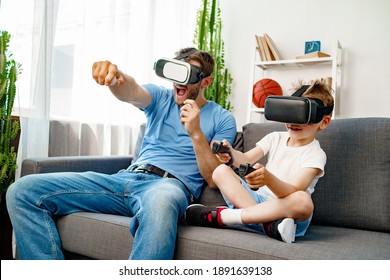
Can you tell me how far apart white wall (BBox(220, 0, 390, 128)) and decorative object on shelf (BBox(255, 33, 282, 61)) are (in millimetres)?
174

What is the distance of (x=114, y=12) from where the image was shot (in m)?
2.60

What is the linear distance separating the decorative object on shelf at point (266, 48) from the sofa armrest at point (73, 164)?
2050mm

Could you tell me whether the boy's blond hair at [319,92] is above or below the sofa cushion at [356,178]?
above

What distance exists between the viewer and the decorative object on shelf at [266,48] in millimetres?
3604

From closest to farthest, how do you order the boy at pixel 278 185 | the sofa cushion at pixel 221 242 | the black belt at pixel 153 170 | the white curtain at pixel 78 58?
the sofa cushion at pixel 221 242 → the boy at pixel 278 185 → the black belt at pixel 153 170 → the white curtain at pixel 78 58

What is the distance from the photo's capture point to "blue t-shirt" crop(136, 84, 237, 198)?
5.34ft

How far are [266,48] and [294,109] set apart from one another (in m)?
2.55

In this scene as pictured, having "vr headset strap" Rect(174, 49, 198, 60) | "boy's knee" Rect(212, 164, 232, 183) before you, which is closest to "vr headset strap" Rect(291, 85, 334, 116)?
"boy's knee" Rect(212, 164, 232, 183)

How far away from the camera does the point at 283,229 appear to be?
1136 mm

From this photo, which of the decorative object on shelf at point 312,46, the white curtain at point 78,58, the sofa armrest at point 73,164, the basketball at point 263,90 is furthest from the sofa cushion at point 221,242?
the decorative object on shelf at point 312,46

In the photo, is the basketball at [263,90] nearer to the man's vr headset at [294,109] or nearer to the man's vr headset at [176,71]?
the man's vr headset at [176,71]

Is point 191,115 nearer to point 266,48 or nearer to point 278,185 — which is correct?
point 278,185
